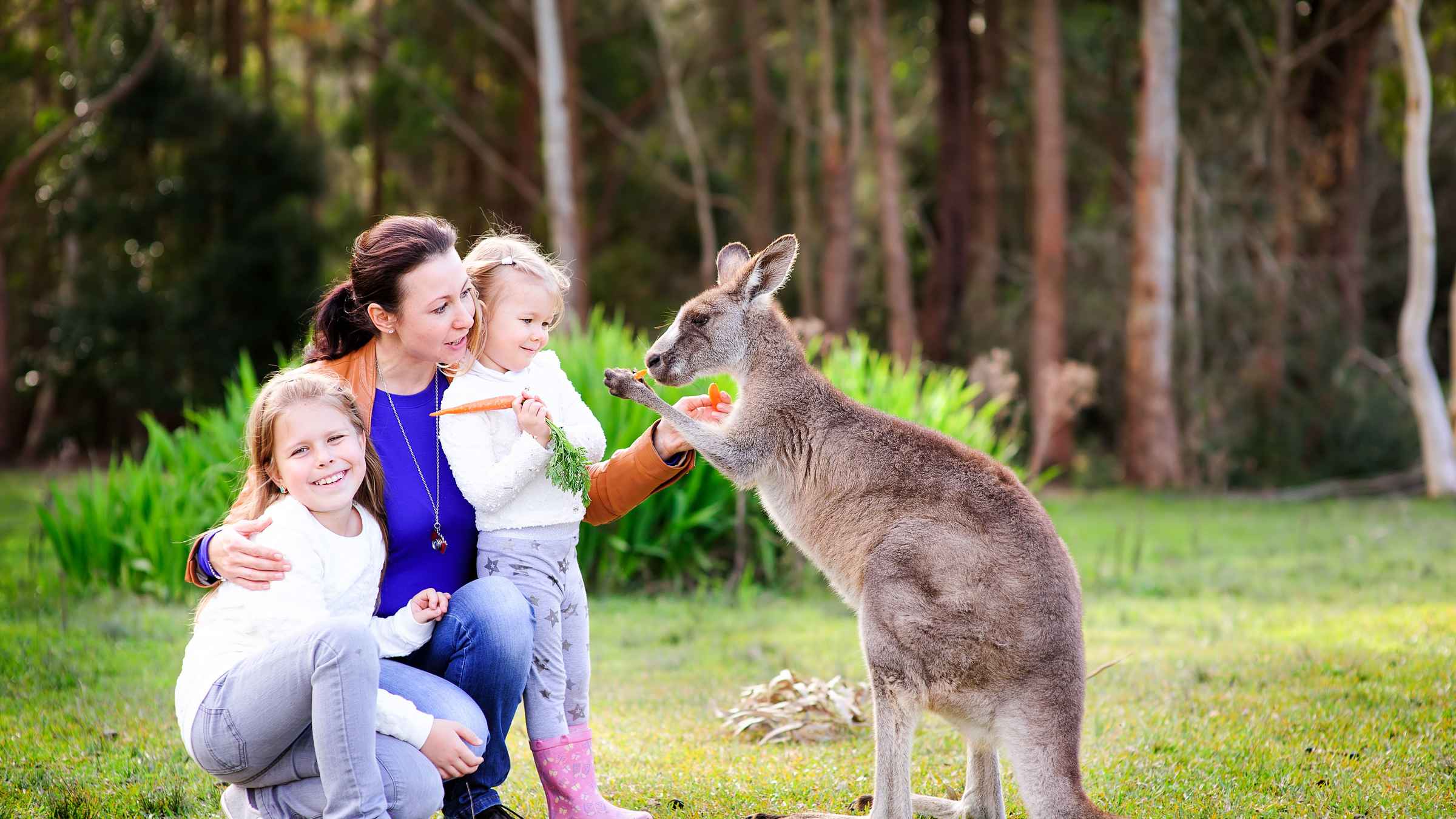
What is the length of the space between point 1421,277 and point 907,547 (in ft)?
36.2

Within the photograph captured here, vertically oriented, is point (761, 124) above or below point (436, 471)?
above

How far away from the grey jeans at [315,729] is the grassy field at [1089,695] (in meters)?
0.96

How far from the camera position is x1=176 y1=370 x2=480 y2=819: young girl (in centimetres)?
→ 309

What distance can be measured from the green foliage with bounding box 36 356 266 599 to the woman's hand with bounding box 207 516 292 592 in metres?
4.77

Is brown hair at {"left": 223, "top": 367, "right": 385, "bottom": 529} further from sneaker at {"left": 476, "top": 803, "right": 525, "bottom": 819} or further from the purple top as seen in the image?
sneaker at {"left": 476, "top": 803, "right": 525, "bottom": 819}

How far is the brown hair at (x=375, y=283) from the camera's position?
12.1 ft

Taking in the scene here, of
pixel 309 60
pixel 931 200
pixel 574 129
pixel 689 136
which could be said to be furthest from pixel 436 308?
pixel 309 60

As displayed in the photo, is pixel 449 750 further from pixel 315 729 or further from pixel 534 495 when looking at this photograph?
pixel 534 495

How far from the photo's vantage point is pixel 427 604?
11.5 feet

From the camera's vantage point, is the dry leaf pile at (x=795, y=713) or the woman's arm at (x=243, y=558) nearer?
the woman's arm at (x=243, y=558)

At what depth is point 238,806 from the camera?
3355mm

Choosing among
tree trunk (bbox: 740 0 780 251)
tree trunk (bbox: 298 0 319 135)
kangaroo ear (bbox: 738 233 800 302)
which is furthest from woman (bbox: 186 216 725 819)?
tree trunk (bbox: 298 0 319 135)

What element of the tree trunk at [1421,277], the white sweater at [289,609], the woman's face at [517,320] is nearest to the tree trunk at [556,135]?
the tree trunk at [1421,277]

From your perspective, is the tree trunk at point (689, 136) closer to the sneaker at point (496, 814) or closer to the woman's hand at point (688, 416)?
the woman's hand at point (688, 416)
